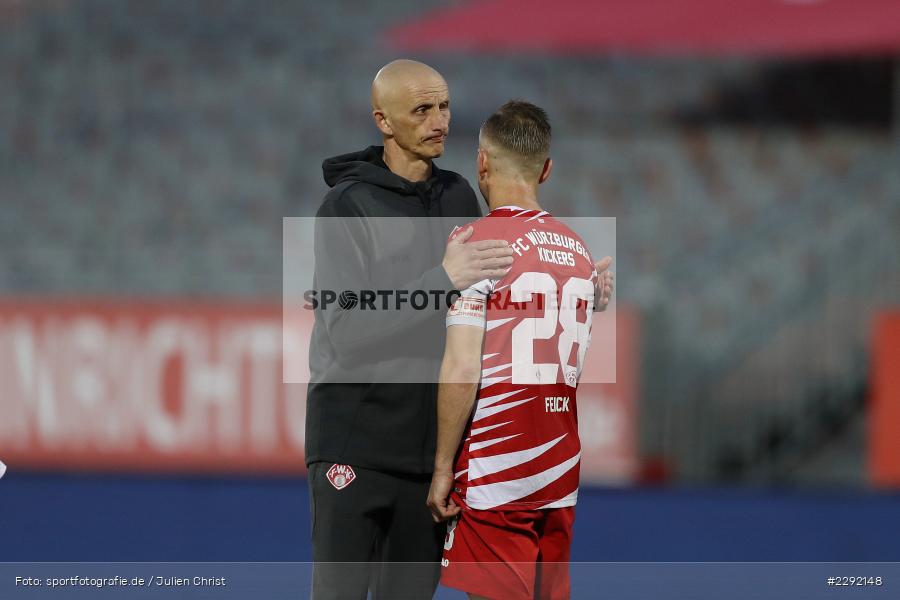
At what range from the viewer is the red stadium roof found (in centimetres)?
1023

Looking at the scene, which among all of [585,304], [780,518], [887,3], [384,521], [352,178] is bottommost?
[780,518]

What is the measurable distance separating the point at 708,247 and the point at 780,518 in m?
4.04

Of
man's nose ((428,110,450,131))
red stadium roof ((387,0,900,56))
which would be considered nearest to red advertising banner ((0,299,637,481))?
red stadium roof ((387,0,900,56))

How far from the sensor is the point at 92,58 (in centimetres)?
1283

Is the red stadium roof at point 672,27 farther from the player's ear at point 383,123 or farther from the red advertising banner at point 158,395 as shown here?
the player's ear at point 383,123

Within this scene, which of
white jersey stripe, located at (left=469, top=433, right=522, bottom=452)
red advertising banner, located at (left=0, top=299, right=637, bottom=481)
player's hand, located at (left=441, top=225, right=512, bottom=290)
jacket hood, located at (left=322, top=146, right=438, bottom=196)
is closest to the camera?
player's hand, located at (left=441, top=225, right=512, bottom=290)

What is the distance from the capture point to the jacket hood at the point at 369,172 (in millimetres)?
3488

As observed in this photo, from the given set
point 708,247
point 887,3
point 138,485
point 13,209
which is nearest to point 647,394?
point 708,247

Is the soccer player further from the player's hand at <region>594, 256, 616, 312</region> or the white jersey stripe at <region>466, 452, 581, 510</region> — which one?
the player's hand at <region>594, 256, 616, 312</region>

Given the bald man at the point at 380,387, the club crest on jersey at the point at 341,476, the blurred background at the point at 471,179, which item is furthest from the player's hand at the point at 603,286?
the blurred background at the point at 471,179

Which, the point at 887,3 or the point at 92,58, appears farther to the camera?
the point at 92,58

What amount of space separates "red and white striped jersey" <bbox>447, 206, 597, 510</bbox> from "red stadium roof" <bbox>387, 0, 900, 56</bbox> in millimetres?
7599

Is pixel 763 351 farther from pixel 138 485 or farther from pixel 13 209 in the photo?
pixel 13 209

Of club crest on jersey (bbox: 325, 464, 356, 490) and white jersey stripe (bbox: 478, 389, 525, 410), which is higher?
white jersey stripe (bbox: 478, 389, 525, 410)
